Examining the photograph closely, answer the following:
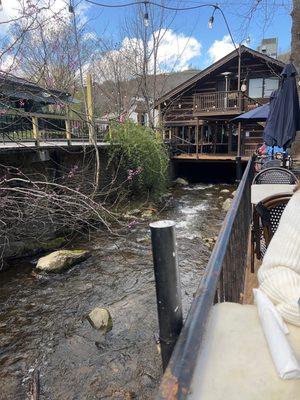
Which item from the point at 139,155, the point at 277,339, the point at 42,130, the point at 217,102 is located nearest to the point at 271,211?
the point at 277,339

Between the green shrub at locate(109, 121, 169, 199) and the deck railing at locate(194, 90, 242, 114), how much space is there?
611 centimetres

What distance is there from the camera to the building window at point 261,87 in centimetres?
1767

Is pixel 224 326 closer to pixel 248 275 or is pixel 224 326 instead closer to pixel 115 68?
pixel 248 275

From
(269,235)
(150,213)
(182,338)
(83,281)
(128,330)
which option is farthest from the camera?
(150,213)

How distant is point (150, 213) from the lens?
35.3 feet

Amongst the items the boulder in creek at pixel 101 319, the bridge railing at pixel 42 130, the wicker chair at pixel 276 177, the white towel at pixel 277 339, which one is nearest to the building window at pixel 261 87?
the bridge railing at pixel 42 130

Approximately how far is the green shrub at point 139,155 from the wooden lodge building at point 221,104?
500 centimetres

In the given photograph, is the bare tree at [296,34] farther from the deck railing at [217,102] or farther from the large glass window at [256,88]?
the large glass window at [256,88]

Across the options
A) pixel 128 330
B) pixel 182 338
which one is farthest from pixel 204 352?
pixel 128 330

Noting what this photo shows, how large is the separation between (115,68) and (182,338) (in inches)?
951

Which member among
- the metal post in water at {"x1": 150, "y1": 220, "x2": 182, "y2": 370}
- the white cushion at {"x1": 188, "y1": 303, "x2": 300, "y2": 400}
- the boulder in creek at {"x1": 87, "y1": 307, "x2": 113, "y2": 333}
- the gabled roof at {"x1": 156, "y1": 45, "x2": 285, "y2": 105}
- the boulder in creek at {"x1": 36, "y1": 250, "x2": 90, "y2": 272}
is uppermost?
the gabled roof at {"x1": 156, "y1": 45, "x2": 285, "y2": 105}

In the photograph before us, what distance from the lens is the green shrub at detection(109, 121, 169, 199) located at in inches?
459

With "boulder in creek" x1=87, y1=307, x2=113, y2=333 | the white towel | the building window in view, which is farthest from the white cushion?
the building window

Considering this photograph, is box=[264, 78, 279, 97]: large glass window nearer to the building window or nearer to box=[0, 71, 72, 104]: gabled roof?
the building window
